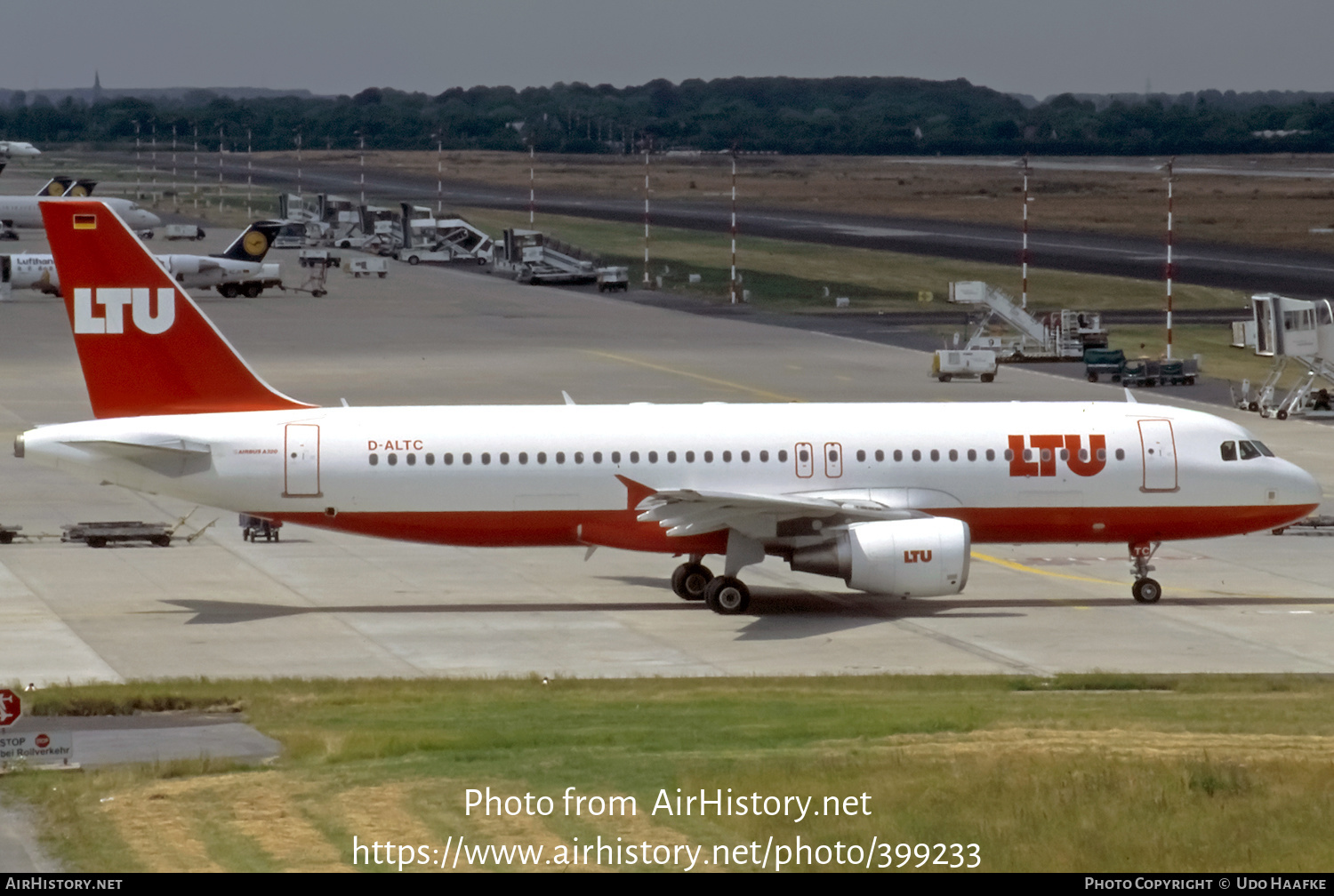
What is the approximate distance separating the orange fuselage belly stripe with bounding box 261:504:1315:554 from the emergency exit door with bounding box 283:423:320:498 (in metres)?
0.56

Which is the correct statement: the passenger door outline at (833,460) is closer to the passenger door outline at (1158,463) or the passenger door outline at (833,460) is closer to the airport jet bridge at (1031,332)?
the passenger door outline at (1158,463)

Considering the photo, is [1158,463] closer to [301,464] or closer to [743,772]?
[301,464]

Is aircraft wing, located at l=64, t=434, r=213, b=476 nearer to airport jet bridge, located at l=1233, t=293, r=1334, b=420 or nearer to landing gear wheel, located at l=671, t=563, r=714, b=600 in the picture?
landing gear wheel, located at l=671, t=563, r=714, b=600

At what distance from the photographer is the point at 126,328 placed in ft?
124

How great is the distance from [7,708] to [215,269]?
98293mm

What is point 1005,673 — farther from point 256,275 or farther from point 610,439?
point 256,275

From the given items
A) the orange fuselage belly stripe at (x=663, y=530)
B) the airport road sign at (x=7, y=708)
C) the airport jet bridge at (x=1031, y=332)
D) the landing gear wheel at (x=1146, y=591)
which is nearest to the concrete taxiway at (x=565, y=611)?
the landing gear wheel at (x=1146, y=591)

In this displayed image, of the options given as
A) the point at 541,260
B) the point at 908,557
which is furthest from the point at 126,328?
the point at 541,260

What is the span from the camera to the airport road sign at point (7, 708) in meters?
23.1

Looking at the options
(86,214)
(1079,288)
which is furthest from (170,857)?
(1079,288)

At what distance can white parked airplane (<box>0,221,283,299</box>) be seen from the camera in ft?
382

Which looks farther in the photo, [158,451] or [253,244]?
[253,244]

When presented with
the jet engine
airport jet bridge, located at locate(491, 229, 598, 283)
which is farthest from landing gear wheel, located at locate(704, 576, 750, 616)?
airport jet bridge, located at locate(491, 229, 598, 283)

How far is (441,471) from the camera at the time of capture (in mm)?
37906
